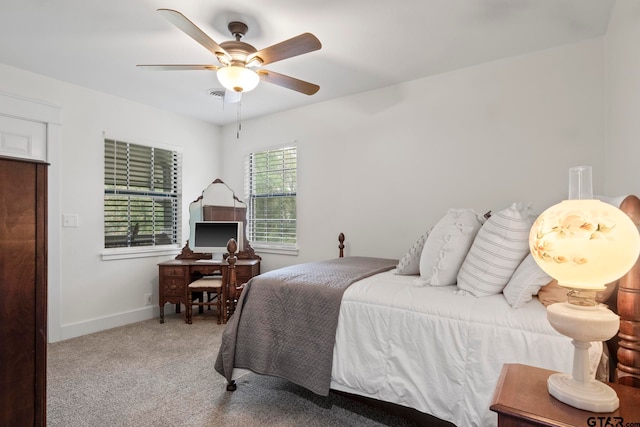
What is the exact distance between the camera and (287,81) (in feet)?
7.86

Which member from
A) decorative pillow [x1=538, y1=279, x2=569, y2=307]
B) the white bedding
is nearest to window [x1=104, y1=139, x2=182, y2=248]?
the white bedding

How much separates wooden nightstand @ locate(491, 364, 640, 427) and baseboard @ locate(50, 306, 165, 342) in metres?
3.76

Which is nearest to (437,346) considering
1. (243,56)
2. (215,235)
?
(243,56)

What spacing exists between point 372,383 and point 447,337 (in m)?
0.48

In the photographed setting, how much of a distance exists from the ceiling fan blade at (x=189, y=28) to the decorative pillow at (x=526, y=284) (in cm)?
203

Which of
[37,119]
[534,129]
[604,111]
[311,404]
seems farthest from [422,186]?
[37,119]

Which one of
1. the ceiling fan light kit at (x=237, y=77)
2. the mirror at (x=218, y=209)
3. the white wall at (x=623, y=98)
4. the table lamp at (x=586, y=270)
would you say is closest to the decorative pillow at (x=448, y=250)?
the white wall at (x=623, y=98)

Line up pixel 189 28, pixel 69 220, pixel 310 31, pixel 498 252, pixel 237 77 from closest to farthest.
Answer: pixel 498 252
pixel 189 28
pixel 237 77
pixel 310 31
pixel 69 220

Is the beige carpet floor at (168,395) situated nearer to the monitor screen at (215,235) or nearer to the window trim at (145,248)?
the window trim at (145,248)

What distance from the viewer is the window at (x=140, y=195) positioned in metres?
3.63

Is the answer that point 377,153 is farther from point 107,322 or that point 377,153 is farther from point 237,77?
point 107,322

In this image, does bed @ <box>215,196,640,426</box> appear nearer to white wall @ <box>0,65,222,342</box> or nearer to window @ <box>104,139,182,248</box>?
white wall @ <box>0,65,222,342</box>

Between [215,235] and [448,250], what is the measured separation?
295cm

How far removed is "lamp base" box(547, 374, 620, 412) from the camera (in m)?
0.89
